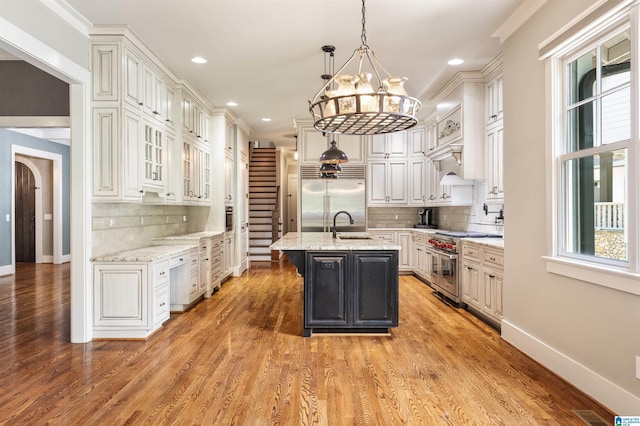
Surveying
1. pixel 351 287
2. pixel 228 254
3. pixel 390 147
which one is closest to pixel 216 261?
pixel 228 254

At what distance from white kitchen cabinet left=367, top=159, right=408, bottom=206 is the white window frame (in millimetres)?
4524

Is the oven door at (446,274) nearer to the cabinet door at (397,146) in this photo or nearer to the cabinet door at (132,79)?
the cabinet door at (397,146)

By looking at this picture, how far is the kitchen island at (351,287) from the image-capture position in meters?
3.97

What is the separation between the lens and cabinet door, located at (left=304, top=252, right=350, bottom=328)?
3971 mm

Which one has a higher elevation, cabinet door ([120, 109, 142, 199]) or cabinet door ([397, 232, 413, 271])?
cabinet door ([120, 109, 142, 199])

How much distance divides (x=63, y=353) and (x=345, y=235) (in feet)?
11.2

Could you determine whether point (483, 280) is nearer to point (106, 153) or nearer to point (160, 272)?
point (160, 272)

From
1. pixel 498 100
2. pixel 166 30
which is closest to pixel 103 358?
pixel 166 30

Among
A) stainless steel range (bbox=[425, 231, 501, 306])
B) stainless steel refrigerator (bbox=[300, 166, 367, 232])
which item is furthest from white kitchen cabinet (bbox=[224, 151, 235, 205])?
stainless steel range (bbox=[425, 231, 501, 306])

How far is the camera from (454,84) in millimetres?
5340

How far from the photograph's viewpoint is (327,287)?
3.97 metres

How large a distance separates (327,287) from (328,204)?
11.7 ft

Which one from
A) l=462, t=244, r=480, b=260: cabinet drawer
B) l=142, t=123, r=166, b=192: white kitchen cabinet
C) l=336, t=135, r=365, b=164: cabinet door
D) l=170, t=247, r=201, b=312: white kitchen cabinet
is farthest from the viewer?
l=336, t=135, r=365, b=164: cabinet door

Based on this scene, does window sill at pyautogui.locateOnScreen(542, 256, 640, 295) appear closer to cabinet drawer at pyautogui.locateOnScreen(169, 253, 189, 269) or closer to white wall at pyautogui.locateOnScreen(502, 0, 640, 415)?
white wall at pyautogui.locateOnScreen(502, 0, 640, 415)
